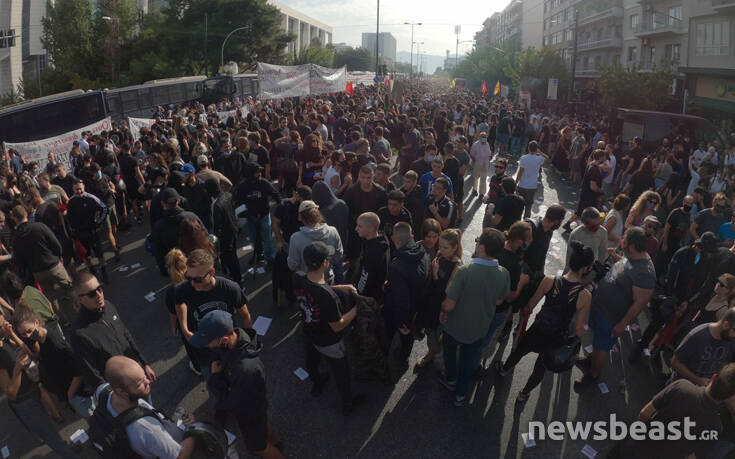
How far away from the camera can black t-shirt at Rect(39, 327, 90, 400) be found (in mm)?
3691

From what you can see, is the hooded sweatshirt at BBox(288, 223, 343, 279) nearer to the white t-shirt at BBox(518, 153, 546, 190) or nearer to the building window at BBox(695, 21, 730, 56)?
the white t-shirt at BBox(518, 153, 546, 190)

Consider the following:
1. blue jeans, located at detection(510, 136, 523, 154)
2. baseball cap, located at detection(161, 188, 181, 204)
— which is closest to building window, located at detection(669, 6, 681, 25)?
blue jeans, located at detection(510, 136, 523, 154)

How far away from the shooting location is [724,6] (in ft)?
74.5

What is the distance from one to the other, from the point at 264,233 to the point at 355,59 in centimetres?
9304

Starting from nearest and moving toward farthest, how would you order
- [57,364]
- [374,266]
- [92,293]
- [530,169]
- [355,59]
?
[92,293], [57,364], [374,266], [530,169], [355,59]

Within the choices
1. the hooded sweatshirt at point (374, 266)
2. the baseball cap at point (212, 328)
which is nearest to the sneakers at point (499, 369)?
the hooded sweatshirt at point (374, 266)

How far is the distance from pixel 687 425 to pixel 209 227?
269 inches

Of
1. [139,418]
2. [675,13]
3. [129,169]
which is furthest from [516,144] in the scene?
[675,13]

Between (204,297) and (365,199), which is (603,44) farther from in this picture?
(204,297)

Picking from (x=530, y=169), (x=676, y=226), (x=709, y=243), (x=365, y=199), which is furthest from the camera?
(x=530, y=169)

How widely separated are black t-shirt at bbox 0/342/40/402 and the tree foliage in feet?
91.8

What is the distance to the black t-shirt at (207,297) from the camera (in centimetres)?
394

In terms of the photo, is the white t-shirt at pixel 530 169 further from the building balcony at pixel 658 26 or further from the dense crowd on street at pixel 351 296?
the building balcony at pixel 658 26

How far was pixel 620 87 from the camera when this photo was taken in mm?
24250
